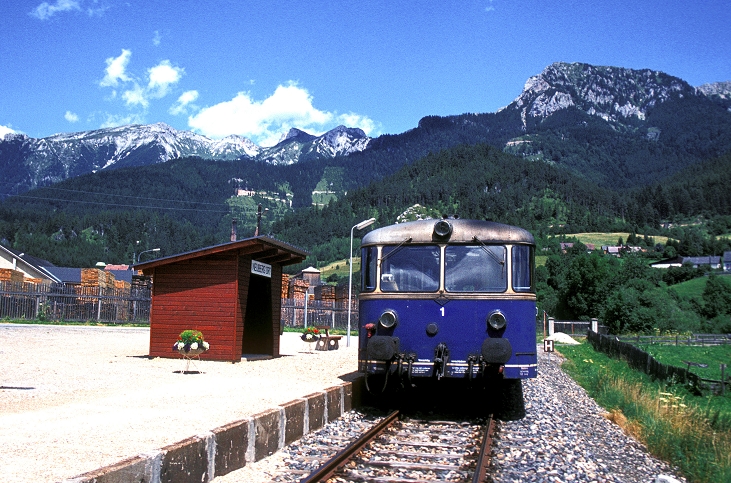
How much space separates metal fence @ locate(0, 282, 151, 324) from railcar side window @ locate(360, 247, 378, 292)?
31.0 m

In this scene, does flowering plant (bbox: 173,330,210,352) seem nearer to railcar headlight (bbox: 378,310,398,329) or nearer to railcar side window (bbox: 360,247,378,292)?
railcar side window (bbox: 360,247,378,292)

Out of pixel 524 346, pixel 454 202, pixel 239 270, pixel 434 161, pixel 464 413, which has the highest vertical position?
pixel 434 161

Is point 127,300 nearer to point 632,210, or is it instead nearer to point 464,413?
point 464,413

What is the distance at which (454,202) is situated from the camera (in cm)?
15812

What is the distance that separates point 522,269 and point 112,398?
6241 mm

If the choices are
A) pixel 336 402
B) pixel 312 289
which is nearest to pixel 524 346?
pixel 336 402

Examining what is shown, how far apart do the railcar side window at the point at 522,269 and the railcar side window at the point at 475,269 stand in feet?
0.48

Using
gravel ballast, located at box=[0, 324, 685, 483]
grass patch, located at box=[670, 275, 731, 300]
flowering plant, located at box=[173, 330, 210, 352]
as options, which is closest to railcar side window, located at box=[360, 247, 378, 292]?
gravel ballast, located at box=[0, 324, 685, 483]

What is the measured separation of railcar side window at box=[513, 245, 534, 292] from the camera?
10.3m

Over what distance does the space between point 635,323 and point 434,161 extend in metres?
125

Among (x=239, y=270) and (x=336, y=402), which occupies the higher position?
(x=239, y=270)

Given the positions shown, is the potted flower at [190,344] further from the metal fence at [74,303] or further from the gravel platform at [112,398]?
the metal fence at [74,303]

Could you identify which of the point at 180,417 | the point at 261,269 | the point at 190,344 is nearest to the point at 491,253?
the point at 180,417

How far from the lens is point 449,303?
1036cm
